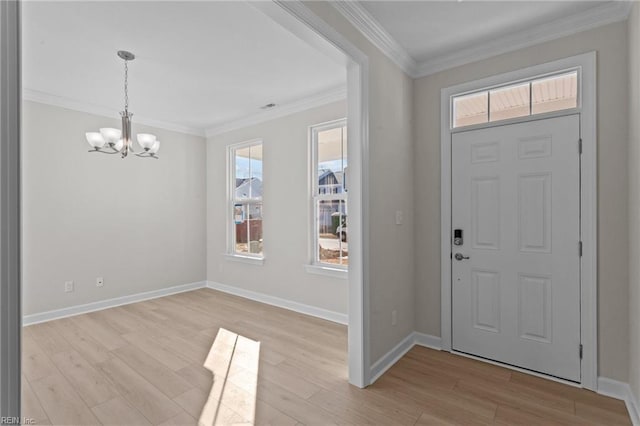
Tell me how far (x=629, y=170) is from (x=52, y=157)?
224 inches

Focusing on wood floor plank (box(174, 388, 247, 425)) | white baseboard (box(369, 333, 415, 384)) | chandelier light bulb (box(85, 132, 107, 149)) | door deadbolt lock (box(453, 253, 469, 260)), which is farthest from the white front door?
chandelier light bulb (box(85, 132, 107, 149))

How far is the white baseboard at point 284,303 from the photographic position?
156 inches

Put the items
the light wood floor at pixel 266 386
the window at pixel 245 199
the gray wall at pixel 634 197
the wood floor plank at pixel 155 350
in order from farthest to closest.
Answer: the window at pixel 245 199
the wood floor plank at pixel 155 350
the light wood floor at pixel 266 386
the gray wall at pixel 634 197

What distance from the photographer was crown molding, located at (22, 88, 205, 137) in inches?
151

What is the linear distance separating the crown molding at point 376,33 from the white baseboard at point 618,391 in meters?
2.96

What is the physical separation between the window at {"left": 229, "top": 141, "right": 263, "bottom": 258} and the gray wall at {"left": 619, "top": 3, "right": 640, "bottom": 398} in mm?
4001

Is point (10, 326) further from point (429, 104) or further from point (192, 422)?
point (429, 104)

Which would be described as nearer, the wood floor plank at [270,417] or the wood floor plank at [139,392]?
the wood floor plank at [270,417]

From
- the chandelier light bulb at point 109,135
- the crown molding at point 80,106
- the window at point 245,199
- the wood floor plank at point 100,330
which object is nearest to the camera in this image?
the chandelier light bulb at point 109,135

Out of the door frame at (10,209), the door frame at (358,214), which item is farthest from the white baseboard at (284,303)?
the door frame at (10,209)

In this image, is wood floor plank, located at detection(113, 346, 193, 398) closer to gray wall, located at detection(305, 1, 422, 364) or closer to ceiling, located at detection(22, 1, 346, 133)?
gray wall, located at detection(305, 1, 422, 364)

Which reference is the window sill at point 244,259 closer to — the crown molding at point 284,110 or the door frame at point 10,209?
the crown molding at point 284,110

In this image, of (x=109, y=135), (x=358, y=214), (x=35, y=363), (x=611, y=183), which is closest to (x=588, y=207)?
(x=611, y=183)

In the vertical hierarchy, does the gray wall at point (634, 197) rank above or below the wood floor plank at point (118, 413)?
above
